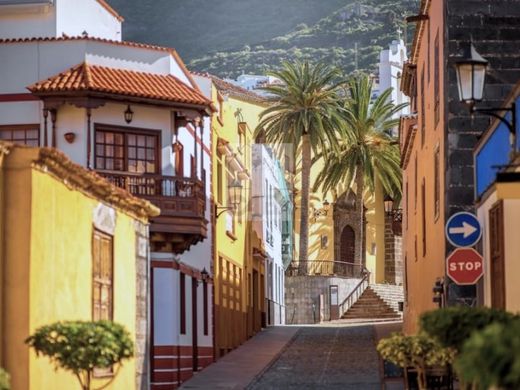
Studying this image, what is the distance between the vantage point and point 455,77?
1083 inches

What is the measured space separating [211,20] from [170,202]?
139m

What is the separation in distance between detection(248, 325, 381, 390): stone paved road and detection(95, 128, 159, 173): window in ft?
17.6

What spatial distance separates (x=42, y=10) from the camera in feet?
120

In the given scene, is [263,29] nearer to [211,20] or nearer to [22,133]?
[211,20]

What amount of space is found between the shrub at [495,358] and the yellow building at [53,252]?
330 inches

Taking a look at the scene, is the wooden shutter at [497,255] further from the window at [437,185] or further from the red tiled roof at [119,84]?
the red tiled roof at [119,84]

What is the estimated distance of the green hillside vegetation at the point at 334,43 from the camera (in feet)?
485

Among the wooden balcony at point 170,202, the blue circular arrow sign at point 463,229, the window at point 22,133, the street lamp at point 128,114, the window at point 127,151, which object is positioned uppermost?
the street lamp at point 128,114

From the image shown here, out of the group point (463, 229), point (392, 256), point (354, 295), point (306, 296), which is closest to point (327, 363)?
point (463, 229)

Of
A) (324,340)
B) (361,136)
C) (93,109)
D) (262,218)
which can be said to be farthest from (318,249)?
(93,109)

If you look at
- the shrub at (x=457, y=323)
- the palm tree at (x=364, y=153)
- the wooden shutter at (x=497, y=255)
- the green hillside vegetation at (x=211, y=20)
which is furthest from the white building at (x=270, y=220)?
the green hillside vegetation at (x=211, y=20)

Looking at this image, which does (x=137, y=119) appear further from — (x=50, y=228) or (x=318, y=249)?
(x=318, y=249)

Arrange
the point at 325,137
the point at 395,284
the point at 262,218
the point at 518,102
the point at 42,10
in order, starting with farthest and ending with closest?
the point at 395,284
the point at 325,137
the point at 262,218
the point at 42,10
the point at 518,102

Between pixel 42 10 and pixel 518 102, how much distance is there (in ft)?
66.3
